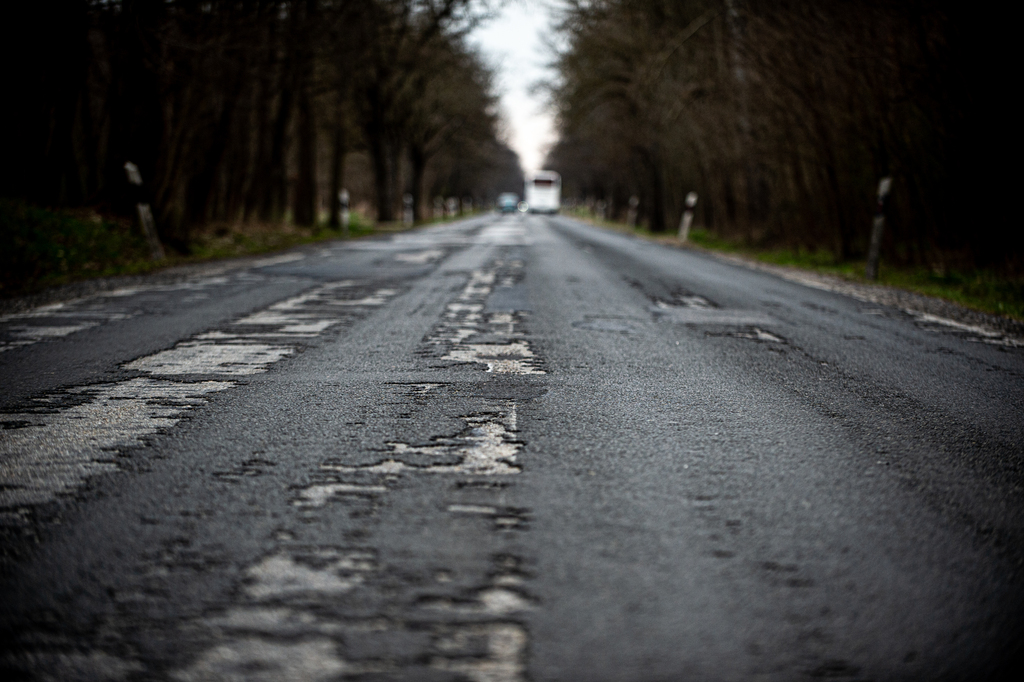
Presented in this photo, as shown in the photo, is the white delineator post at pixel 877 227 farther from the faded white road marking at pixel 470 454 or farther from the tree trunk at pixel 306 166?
the tree trunk at pixel 306 166

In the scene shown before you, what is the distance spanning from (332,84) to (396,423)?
65.3 feet

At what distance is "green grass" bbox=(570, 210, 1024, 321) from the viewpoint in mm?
8961

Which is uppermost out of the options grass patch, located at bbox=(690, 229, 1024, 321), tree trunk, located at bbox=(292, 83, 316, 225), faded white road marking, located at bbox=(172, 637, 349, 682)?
tree trunk, located at bbox=(292, 83, 316, 225)

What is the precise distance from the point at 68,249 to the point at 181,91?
15.0 ft

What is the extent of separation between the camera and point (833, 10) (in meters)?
12.4

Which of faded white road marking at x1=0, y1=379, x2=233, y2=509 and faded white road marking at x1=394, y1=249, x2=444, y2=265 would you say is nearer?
faded white road marking at x1=0, y1=379, x2=233, y2=509

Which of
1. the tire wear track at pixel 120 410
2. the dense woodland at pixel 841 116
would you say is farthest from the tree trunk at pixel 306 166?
the tire wear track at pixel 120 410

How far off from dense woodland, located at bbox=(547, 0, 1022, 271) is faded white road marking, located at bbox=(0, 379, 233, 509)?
10.3m

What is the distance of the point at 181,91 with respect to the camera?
14.6 metres

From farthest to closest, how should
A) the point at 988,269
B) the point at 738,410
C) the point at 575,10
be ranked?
the point at 575,10, the point at 988,269, the point at 738,410

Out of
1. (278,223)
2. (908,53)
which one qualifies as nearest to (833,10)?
(908,53)

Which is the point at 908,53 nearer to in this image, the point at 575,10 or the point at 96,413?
the point at 96,413

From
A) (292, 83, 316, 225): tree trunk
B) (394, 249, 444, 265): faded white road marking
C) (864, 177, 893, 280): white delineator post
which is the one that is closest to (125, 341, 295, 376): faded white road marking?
(394, 249, 444, 265): faded white road marking

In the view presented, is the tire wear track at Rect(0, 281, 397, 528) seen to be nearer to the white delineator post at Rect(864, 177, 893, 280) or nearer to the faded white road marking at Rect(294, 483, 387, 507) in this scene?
the faded white road marking at Rect(294, 483, 387, 507)
